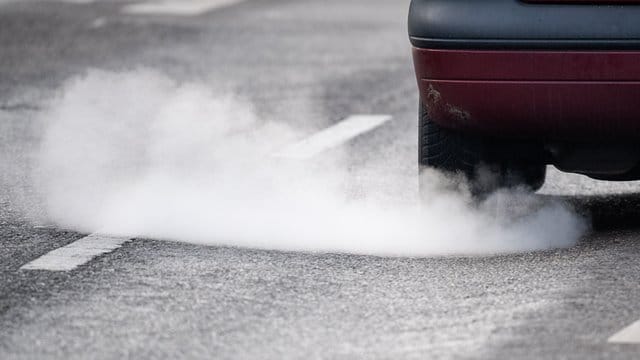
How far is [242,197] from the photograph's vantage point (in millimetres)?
7922

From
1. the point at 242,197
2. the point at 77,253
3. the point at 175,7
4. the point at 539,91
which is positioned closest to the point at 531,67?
the point at 539,91

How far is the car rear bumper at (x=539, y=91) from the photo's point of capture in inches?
245

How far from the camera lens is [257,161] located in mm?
8898

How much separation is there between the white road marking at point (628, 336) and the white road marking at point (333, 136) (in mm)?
3762

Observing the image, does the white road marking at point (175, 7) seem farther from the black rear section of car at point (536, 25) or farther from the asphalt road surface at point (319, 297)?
the black rear section of car at point (536, 25)

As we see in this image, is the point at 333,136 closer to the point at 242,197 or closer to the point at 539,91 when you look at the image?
the point at 242,197

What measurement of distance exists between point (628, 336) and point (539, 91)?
1.25 meters

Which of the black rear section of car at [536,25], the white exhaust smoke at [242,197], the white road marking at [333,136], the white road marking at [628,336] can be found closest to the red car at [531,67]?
the black rear section of car at [536,25]

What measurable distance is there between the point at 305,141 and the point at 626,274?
3.54 metres

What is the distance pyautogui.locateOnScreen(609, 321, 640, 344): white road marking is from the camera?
5.22 m

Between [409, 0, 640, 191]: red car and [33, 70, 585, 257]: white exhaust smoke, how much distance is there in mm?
578

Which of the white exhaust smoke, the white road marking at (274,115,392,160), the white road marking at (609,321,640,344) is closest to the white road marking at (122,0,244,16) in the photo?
the white exhaust smoke

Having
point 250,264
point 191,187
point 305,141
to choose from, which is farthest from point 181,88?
point 250,264

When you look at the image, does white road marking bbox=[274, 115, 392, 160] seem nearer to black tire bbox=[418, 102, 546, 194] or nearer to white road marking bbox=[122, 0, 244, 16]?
black tire bbox=[418, 102, 546, 194]
